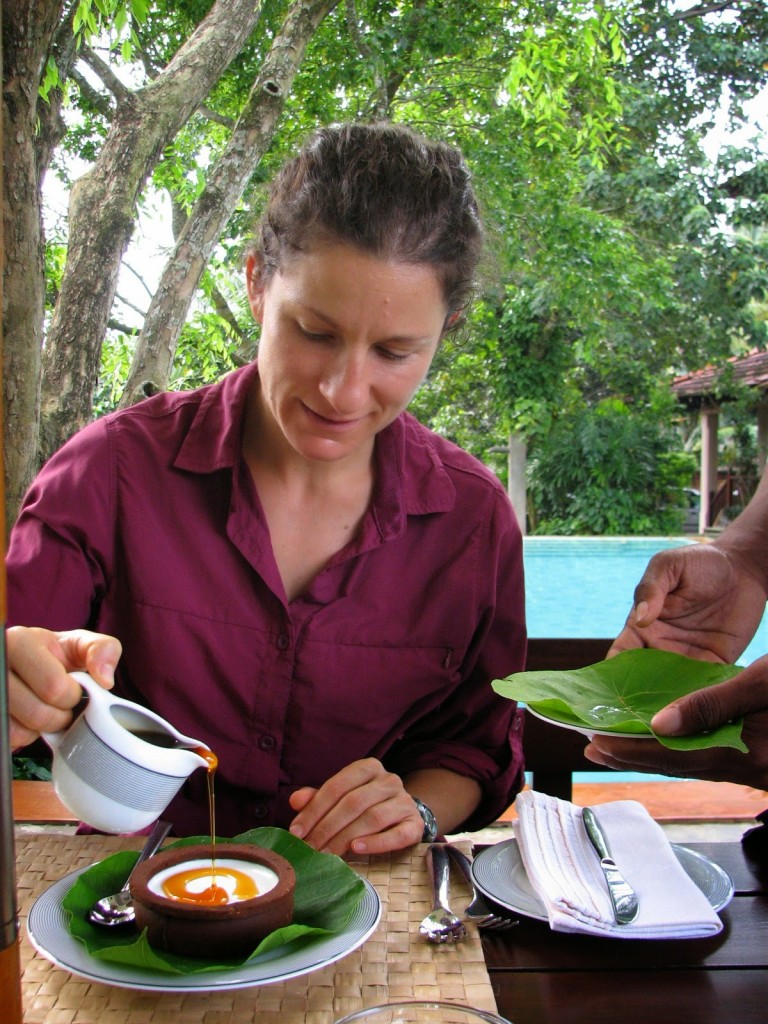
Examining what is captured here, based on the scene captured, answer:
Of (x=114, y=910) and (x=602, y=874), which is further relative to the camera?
(x=602, y=874)

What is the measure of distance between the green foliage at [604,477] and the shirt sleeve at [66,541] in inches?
530

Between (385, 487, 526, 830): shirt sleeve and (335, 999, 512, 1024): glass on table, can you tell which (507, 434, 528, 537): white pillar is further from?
(335, 999, 512, 1024): glass on table

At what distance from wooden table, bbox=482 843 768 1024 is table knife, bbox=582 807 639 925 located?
0.03 m

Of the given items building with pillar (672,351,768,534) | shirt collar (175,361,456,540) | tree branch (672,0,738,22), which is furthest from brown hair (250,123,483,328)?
building with pillar (672,351,768,534)

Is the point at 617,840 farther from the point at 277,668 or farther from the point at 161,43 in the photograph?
the point at 161,43

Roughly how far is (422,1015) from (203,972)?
260 mm

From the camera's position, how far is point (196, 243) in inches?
148

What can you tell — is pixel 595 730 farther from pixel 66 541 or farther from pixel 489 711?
pixel 66 541

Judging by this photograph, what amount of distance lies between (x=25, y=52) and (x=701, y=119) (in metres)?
10.2

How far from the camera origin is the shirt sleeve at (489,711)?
168cm

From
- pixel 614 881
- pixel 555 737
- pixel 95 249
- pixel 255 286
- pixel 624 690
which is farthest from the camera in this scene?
pixel 95 249

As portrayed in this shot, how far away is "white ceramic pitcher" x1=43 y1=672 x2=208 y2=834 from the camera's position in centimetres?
91

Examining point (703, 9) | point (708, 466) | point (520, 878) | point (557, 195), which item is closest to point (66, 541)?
point (520, 878)

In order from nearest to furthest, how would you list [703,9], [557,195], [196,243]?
[196,243], [557,195], [703,9]
